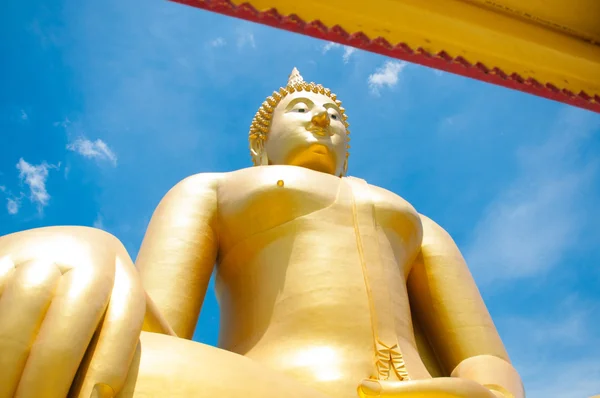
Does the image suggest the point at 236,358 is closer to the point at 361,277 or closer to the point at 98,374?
the point at 98,374

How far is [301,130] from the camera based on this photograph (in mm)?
3711

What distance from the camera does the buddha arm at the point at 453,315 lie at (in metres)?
2.87

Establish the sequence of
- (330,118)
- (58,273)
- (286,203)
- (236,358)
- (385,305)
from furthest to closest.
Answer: (330,118) < (286,203) < (385,305) < (236,358) < (58,273)

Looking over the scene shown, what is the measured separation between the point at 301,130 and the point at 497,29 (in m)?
1.22

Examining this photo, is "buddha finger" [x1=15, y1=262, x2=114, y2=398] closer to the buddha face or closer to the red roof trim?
the red roof trim

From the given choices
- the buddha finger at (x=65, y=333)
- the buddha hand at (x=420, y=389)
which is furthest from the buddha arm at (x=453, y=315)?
the buddha finger at (x=65, y=333)

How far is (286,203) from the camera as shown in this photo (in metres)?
3.14

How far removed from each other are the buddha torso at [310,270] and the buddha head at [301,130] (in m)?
0.28

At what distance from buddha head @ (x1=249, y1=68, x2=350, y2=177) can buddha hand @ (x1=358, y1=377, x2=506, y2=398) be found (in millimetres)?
1826

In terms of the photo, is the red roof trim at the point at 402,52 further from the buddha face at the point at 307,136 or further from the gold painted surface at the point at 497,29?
the buddha face at the point at 307,136

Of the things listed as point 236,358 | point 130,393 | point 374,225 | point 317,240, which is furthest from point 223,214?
point 130,393

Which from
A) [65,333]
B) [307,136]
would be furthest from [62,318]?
[307,136]

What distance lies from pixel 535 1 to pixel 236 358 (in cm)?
257

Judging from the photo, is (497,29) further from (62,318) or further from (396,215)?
(62,318)
